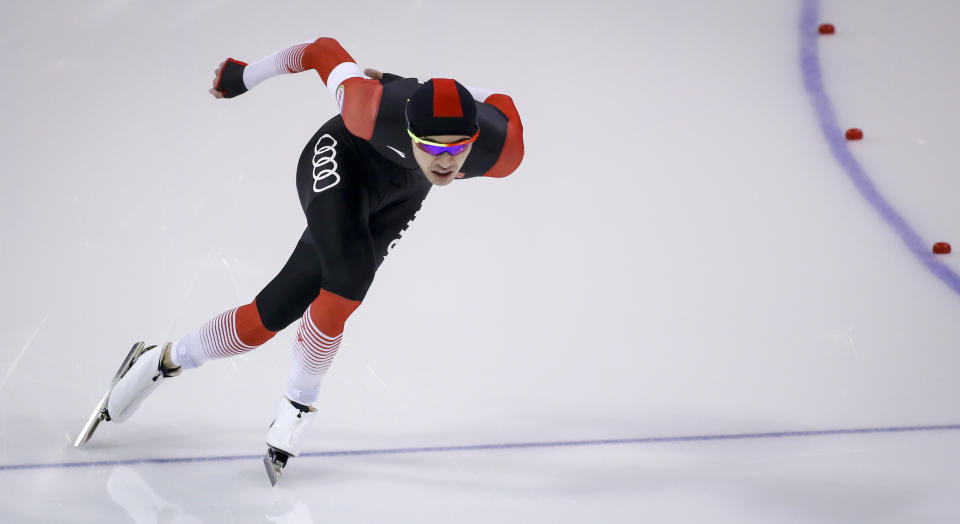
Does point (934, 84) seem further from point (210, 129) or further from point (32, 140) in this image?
point (32, 140)

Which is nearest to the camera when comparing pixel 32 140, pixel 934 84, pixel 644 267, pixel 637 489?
pixel 637 489

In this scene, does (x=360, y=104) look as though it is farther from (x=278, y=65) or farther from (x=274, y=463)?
(x=274, y=463)

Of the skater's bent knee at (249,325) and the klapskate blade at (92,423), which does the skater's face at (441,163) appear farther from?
the klapskate blade at (92,423)

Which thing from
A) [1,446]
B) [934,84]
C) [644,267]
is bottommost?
[1,446]

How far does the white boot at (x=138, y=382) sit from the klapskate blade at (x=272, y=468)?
477 mm

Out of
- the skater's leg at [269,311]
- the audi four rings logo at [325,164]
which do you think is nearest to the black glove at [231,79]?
the audi four rings logo at [325,164]

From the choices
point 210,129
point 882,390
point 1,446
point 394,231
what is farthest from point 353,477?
point 210,129

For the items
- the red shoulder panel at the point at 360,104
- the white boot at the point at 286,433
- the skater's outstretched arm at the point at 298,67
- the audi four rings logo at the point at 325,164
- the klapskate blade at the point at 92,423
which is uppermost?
the skater's outstretched arm at the point at 298,67

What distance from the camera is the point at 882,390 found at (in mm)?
3578

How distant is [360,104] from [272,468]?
Answer: 1081 millimetres

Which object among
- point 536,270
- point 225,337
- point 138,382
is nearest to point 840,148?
point 536,270

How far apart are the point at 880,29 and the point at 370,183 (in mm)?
4069

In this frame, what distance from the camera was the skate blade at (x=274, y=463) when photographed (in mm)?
2904

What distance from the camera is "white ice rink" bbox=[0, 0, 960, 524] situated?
3.01m
